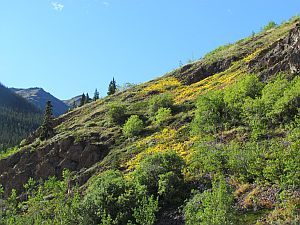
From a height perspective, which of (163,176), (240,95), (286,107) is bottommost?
(163,176)

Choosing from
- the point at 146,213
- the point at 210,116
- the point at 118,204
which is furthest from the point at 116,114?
the point at 146,213

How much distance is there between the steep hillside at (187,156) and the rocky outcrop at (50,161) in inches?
8.0

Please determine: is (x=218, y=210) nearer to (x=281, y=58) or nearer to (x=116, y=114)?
(x=281, y=58)

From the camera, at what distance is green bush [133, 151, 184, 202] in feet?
132

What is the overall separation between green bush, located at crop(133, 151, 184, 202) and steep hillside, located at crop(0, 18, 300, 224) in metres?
0.11

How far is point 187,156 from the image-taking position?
49.0 m

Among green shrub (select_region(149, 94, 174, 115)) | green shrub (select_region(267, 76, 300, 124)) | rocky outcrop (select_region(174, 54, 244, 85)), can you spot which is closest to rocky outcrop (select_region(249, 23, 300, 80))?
green shrub (select_region(267, 76, 300, 124))

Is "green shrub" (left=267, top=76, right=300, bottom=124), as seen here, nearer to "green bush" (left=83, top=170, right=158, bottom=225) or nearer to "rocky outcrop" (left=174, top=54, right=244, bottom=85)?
"green bush" (left=83, top=170, right=158, bottom=225)

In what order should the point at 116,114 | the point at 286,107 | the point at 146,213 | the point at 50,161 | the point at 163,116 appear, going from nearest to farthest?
1. the point at 146,213
2. the point at 286,107
3. the point at 163,116
4. the point at 50,161
5. the point at 116,114

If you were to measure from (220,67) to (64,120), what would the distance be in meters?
38.3

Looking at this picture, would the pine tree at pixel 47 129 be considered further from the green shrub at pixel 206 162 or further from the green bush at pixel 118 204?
the green shrub at pixel 206 162

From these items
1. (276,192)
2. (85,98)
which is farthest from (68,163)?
(85,98)

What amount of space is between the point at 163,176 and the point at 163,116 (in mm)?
29161

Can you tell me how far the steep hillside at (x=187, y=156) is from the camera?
3234 centimetres
